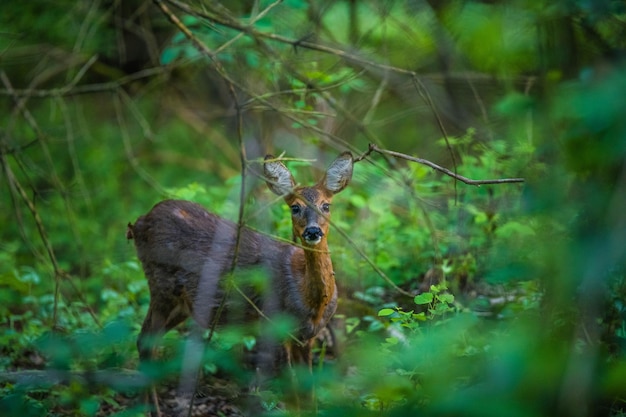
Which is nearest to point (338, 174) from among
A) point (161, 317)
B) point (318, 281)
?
point (318, 281)

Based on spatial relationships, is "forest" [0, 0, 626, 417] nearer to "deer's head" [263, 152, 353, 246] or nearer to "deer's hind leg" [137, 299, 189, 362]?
"deer's head" [263, 152, 353, 246]

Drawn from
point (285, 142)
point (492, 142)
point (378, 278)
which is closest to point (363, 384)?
point (378, 278)

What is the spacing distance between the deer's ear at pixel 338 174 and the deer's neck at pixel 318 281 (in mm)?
362

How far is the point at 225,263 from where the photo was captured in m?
5.32

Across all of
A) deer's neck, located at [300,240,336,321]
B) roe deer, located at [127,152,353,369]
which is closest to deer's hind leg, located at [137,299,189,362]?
roe deer, located at [127,152,353,369]

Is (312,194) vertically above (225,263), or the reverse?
(312,194)

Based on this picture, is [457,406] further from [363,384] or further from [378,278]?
[378,278]

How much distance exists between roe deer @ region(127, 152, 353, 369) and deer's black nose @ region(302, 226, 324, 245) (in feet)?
0.22

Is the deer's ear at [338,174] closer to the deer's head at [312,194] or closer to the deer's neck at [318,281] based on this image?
the deer's head at [312,194]

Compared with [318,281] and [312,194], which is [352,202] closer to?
[312,194]

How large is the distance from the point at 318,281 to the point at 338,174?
2.19 ft

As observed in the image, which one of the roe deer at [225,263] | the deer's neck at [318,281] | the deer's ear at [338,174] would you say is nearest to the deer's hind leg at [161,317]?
the roe deer at [225,263]

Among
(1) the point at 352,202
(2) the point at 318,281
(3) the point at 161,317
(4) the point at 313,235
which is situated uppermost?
(1) the point at 352,202

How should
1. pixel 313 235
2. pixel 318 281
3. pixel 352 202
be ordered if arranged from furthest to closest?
pixel 352 202 < pixel 318 281 < pixel 313 235
